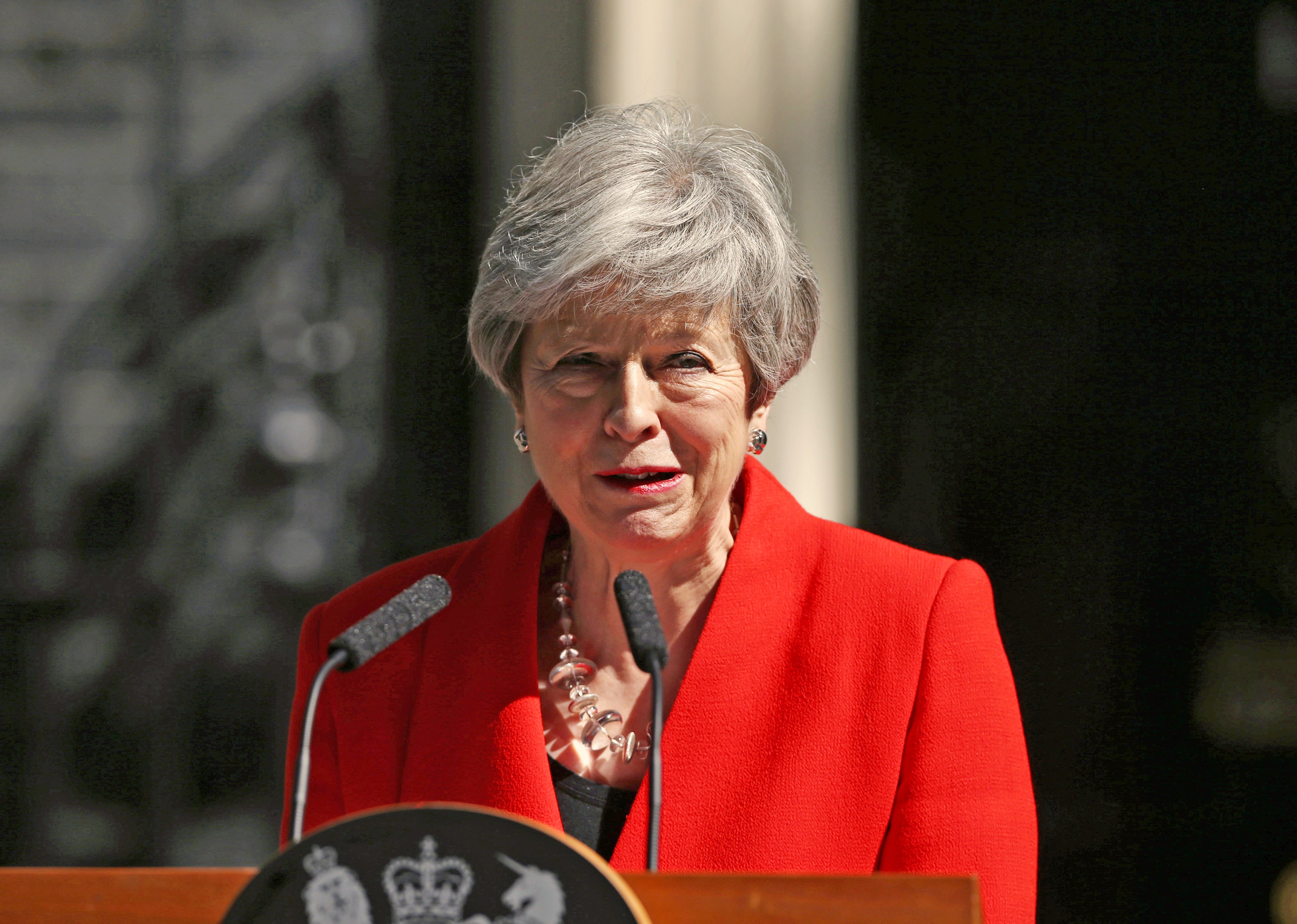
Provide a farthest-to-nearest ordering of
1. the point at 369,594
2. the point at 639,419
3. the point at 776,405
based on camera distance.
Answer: the point at 776,405 < the point at 369,594 < the point at 639,419

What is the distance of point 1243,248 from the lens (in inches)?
97.7

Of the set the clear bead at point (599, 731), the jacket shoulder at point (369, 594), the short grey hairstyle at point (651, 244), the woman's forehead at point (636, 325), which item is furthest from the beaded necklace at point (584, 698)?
the woman's forehead at point (636, 325)

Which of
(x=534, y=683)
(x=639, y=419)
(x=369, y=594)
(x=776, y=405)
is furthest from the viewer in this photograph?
(x=776, y=405)

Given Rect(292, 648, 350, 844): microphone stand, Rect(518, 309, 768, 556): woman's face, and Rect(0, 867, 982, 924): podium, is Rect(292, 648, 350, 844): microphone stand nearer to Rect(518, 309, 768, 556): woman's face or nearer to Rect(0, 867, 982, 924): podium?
Rect(0, 867, 982, 924): podium

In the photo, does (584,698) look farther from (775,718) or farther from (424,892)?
(424,892)

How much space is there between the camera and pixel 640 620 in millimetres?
987

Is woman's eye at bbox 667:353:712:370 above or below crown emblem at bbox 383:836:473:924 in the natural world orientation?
above

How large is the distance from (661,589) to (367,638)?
2.32 ft

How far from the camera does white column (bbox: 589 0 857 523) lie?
2705 mm

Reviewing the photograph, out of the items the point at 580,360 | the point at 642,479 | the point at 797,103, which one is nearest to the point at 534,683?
the point at 642,479

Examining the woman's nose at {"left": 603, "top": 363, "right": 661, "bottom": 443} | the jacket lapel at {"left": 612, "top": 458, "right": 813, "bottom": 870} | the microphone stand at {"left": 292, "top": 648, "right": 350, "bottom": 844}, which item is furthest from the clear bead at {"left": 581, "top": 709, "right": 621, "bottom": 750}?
the microphone stand at {"left": 292, "top": 648, "right": 350, "bottom": 844}

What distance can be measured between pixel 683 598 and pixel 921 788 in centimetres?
43

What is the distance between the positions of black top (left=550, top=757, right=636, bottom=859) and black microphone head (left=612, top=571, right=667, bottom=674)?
501mm

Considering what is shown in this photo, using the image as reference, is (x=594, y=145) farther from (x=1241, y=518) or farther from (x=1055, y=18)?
(x=1241, y=518)
